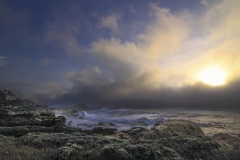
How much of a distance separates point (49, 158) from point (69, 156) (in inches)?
29.4

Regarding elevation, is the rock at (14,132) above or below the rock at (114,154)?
below

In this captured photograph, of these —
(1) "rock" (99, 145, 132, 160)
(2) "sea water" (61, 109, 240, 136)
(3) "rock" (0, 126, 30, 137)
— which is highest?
(1) "rock" (99, 145, 132, 160)

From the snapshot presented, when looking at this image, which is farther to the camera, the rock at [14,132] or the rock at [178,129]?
the rock at [178,129]

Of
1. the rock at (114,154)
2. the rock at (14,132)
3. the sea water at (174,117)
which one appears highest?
the rock at (114,154)

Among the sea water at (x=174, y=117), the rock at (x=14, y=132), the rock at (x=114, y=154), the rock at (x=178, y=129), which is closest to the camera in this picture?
the rock at (x=114, y=154)

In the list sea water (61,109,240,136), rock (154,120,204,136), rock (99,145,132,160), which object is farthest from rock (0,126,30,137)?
sea water (61,109,240,136)

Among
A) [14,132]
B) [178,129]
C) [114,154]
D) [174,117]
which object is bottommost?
[174,117]

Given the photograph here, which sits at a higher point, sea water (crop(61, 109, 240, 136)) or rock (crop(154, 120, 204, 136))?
rock (crop(154, 120, 204, 136))

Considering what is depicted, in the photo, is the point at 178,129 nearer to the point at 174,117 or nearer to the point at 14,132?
the point at 14,132

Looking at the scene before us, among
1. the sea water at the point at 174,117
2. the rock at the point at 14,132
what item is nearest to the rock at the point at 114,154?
the rock at the point at 14,132

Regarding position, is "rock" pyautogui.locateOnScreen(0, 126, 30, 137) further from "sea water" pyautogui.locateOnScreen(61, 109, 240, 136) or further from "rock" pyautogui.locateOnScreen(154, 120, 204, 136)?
"sea water" pyautogui.locateOnScreen(61, 109, 240, 136)

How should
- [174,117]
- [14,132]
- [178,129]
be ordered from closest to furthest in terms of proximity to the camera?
[14,132]
[178,129]
[174,117]

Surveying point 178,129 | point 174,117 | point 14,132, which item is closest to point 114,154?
point 178,129

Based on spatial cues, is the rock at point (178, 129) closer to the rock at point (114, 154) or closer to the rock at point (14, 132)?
the rock at point (114, 154)
